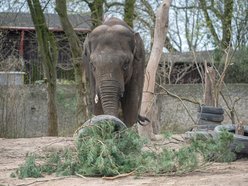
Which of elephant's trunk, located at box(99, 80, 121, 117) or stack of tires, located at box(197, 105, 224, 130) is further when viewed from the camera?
stack of tires, located at box(197, 105, 224, 130)

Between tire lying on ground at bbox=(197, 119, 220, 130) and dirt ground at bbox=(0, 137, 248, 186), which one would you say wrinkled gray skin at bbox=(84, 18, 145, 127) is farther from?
dirt ground at bbox=(0, 137, 248, 186)

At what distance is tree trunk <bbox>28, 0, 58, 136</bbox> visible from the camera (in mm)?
17328

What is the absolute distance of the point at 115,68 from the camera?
938 cm

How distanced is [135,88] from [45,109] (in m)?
9.12

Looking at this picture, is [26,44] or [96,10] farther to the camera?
[26,44]

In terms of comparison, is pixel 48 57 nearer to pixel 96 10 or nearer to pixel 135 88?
pixel 96 10

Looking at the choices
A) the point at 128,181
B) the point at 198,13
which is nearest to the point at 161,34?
the point at 128,181

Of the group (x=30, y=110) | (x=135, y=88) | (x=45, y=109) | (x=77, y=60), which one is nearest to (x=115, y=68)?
(x=135, y=88)

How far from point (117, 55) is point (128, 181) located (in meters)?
3.19

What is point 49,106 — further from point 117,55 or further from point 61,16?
point 117,55

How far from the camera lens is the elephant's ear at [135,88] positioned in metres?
10.3

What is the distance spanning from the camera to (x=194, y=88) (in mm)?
21141

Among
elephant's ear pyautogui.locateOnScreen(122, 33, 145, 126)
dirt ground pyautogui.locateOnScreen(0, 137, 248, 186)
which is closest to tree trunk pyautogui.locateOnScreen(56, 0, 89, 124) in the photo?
elephant's ear pyautogui.locateOnScreen(122, 33, 145, 126)

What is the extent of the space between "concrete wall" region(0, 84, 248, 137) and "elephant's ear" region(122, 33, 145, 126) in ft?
18.6
